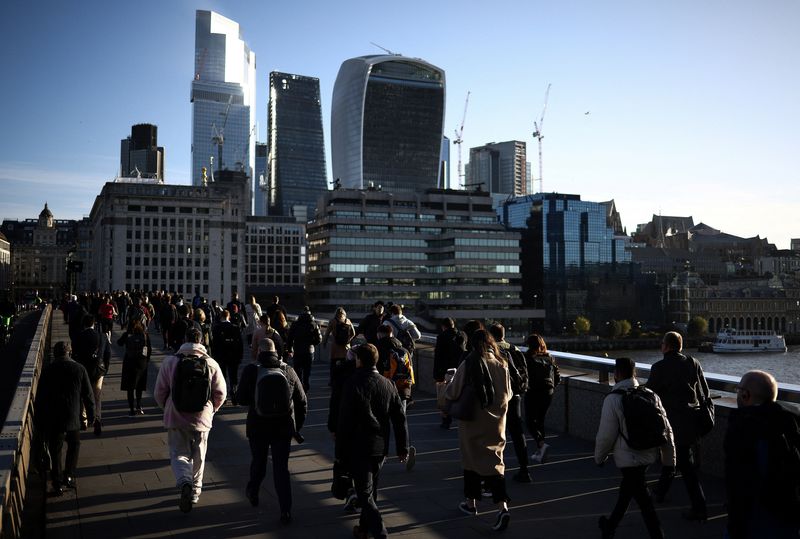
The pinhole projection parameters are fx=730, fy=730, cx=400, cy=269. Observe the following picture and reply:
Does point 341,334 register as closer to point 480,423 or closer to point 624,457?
point 480,423

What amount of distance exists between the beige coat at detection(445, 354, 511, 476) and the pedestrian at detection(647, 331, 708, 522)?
1918mm

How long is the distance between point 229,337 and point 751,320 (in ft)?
610

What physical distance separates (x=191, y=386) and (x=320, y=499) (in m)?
2.19

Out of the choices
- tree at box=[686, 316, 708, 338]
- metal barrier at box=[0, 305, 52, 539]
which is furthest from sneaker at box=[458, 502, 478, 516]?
tree at box=[686, 316, 708, 338]

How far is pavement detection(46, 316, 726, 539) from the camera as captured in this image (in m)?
8.10

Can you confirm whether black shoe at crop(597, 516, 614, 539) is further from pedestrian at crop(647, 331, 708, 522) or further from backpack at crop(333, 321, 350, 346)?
backpack at crop(333, 321, 350, 346)

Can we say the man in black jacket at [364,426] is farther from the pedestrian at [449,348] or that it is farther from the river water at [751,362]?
the river water at [751,362]

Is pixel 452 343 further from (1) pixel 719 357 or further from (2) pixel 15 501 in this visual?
(1) pixel 719 357

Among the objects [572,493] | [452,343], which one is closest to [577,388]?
[452,343]

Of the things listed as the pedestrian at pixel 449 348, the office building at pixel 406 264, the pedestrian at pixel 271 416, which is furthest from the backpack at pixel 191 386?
the office building at pixel 406 264

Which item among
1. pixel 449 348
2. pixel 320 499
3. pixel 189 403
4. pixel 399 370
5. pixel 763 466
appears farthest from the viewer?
pixel 449 348

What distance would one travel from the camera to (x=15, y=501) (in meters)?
7.73

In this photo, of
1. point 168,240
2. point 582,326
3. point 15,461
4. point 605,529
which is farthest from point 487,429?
point 582,326

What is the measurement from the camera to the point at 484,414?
327 inches
